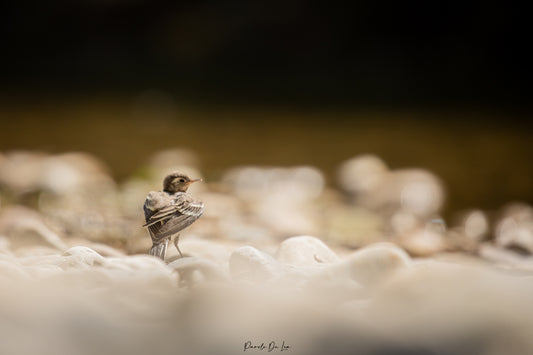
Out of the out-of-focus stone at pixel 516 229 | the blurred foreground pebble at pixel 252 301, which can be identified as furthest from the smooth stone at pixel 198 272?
the out-of-focus stone at pixel 516 229

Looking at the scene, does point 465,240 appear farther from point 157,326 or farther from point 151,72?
point 151,72

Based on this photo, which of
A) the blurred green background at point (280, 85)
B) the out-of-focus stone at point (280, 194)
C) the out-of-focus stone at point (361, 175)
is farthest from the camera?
the blurred green background at point (280, 85)

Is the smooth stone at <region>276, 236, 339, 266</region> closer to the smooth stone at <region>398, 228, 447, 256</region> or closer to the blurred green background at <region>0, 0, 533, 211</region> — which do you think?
the smooth stone at <region>398, 228, 447, 256</region>

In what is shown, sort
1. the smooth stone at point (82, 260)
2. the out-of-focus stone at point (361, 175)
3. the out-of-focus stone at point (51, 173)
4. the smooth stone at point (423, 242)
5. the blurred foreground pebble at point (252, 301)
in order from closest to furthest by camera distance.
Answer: the blurred foreground pebble at point (252, 301) → the smooth stone at point (82, 260) → the smooth stone at point (423, 242) → the out-of-focus stone at point (51, 173) → the out-of-focus stone at point (361, 175)

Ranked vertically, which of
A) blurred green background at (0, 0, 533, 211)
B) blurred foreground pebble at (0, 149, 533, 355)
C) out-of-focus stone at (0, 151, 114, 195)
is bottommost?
blurred foreground pebble at (0, 149, 533, 355)

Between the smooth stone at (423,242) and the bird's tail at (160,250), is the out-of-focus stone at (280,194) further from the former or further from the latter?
the bird's tail at (160,250)

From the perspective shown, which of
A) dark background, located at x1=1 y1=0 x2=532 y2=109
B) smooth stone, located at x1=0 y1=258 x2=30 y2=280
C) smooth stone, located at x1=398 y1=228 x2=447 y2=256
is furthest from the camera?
dark background, located at x1=1 y1=0 x2=532 y2=109

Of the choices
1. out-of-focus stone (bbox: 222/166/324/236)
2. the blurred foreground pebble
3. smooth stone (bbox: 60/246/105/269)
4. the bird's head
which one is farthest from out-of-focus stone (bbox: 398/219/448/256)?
smooth stone (bbox: 60/246/105/269)
